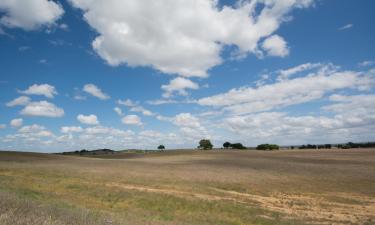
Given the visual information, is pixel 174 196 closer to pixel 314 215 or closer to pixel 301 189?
pixel 314 215

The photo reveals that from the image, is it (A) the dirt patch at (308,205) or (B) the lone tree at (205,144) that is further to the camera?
(B) the lone tree at (205,144)

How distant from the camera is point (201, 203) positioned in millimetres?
24484

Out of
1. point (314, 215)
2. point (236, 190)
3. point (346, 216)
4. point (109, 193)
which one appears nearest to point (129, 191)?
point (109, 193)

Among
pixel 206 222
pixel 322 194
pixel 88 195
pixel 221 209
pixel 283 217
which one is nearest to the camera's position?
pixel 206 222

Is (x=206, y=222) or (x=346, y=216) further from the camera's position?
(x=346, y=216)

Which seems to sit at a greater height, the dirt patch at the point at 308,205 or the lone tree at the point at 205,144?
the lone tree at the point at 205,144

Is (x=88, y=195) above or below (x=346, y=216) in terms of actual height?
above

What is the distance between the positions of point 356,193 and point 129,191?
77.2 feet

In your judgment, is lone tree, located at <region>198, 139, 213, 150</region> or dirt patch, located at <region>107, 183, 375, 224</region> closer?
dirt patch, located at <region>107, 183, 375, 224</region>

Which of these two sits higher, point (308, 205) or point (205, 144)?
point (205, 144)

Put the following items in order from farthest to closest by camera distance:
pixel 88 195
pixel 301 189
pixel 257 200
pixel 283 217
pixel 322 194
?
pixel 301 189 → pixel 322 194 → pixel 257 200 → pixel 88 195 → pixel 283 217

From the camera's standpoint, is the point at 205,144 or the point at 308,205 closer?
the point at 308,205

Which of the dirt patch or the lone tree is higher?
the lone tree

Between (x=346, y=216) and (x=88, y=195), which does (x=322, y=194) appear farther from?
(x=88, y=195)
